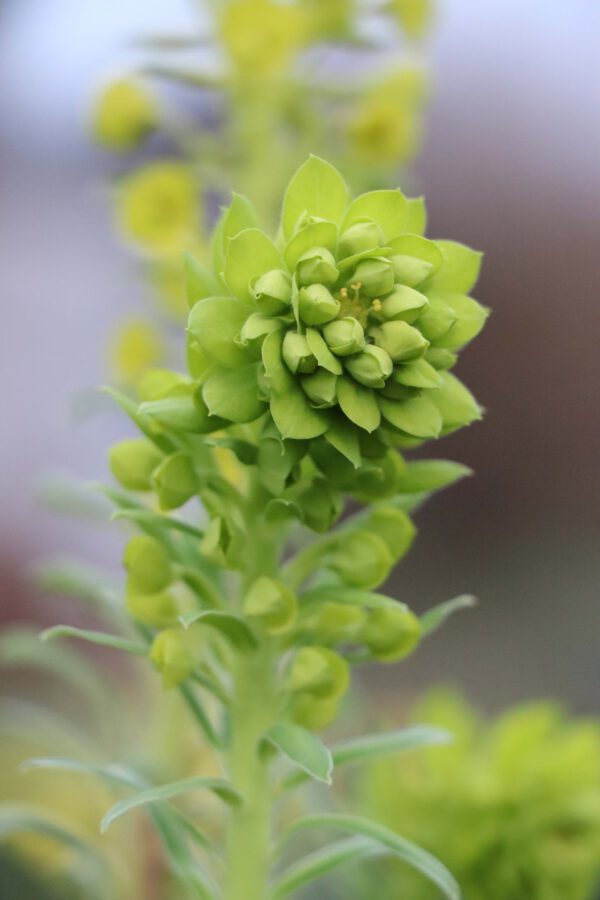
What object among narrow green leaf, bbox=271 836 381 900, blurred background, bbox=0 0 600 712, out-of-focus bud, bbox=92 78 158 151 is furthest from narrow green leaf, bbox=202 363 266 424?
blurred background, bbox=0 0 600 712

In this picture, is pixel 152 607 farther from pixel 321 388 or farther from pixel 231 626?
pixel 321 388

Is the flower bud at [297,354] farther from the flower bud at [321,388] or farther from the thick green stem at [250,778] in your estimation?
the thick green stem at [250,778]

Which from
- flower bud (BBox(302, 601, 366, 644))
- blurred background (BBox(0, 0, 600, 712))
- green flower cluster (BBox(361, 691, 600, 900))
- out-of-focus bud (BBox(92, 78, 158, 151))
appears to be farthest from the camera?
blurred background (BBox(0, 0, 600, 712))

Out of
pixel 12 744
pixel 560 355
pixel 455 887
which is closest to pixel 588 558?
pixel 560 355

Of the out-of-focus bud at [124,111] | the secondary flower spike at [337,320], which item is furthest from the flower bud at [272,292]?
the out-of-focus bud at [124,111]

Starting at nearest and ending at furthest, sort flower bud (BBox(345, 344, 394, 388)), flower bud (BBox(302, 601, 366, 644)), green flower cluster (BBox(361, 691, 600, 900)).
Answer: flower bud (BBox(345, 344, 394, 388)) → flower bud (BBox(302, 601, 366, 644)) → green flower cluster (BBox(361, 691, 600, 900))

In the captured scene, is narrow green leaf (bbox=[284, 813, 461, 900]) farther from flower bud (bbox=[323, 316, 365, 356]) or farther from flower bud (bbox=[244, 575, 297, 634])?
flower bud (bbox=[323, 316, 365, 356])

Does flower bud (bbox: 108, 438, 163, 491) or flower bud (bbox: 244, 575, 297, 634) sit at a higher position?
flower bud (bbox: 108, 438, 163, 491)

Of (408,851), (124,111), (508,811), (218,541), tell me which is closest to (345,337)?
(218,541)

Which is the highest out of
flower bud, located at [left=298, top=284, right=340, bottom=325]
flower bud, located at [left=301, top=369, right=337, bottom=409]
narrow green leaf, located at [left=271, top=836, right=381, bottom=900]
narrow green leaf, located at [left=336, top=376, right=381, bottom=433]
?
flower bud, located at [left=298, top=284, right=340, bottom=325]

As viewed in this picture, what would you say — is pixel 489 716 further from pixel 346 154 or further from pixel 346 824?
pixel 346 824
